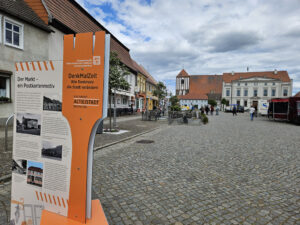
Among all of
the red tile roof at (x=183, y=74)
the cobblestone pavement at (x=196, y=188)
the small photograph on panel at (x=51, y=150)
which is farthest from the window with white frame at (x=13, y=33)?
the red tile roof at (x=183, y=74)

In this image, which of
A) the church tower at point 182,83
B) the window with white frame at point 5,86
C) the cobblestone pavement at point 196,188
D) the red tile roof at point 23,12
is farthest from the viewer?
the church tower at point 182,83

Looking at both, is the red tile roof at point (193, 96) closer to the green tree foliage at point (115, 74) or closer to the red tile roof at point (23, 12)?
the red tile roof at point (23, 12)

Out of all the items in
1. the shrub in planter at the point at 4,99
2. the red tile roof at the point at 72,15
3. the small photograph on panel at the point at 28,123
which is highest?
the red tile roof at the point at 72,15

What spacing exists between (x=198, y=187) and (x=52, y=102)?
112 inches

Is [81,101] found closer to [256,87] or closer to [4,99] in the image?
[4,99]

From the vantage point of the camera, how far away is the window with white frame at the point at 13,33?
35.2ft

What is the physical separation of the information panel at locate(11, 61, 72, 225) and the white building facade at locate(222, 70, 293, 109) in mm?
76485

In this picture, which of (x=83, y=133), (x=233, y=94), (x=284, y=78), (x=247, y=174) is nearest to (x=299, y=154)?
(x=247, y=174)

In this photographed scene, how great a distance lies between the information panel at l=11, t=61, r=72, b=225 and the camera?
2.00 m

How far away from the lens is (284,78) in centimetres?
7156

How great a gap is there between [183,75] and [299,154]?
307ft

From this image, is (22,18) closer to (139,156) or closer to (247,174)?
(139,156)

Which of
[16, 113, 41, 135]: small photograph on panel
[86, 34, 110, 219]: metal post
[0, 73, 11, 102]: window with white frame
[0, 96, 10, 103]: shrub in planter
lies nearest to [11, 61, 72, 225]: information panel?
[16, 113, 41, 135]: small photograph on panel

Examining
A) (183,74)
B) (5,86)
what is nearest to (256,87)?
(183,74)
